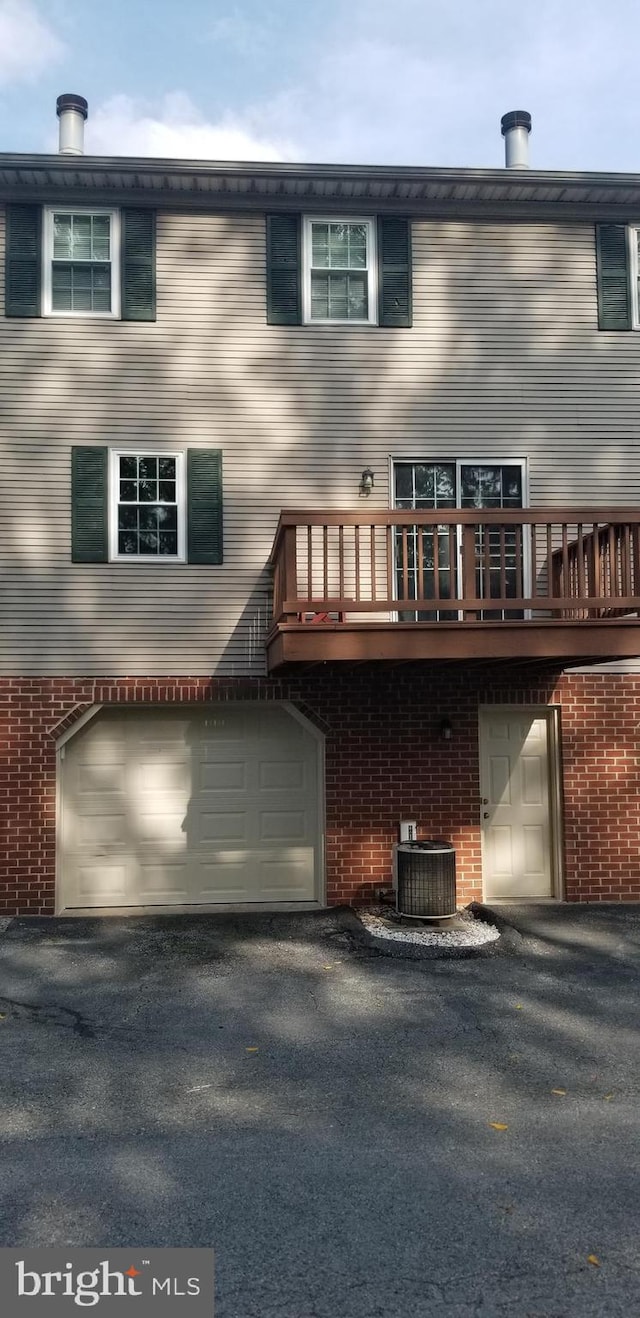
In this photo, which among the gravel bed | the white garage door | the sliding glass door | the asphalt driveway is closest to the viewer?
the asphalt driveway

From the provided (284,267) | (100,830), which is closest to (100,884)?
(100,830)

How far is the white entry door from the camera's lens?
9.20 m

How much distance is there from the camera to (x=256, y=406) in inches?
359

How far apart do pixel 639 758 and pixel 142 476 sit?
594cm

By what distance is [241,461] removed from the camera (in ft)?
29.7

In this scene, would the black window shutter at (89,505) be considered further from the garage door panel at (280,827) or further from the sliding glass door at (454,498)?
the garage door panel at (280,827)

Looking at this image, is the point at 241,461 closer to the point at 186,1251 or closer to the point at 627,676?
the point at 627,676

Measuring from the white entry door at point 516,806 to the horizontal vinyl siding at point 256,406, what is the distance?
8.24ft

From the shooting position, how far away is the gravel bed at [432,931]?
755 centimetres

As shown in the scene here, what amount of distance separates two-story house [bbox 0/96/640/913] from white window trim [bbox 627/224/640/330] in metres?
0.15

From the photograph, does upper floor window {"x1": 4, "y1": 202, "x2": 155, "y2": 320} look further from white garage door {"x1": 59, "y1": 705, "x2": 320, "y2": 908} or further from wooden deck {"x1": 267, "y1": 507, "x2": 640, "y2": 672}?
white garage door {"x1": 59, "y1": 705, "x2": 320, "y2": 908}

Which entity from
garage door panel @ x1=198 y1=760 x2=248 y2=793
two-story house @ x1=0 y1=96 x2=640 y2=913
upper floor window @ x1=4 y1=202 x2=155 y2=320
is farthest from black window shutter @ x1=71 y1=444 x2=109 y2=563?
garage door panel @ x1=198 y1=760 x2=248 y2=793

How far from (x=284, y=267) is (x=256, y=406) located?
4.95ft

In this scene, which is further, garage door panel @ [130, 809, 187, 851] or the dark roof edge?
garage door panel @ [130, 809, 187, 851]
